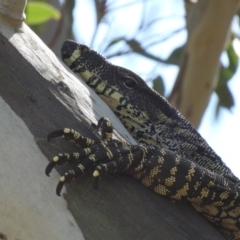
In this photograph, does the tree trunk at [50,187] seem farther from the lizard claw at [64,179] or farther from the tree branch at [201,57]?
the tree branch at [201,57]

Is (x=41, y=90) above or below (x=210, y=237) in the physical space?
above

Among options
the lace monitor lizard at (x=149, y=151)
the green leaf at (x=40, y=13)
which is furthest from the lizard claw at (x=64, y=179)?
the green leaf at (x=40, y=13)

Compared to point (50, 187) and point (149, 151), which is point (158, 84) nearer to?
point (149, 151)

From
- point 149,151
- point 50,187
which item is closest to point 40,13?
point 149,151

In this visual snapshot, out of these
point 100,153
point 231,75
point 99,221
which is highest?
point 231,75

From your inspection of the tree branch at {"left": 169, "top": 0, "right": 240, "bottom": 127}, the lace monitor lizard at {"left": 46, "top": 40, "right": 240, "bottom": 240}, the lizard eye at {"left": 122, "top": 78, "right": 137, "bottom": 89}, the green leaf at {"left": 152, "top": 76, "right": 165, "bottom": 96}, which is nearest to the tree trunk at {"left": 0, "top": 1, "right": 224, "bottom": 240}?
the lace monitor lizard at {"left": 46, "top": 40, "right": 240, "bottom": 240}

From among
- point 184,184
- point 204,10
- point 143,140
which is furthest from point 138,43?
point 184,184

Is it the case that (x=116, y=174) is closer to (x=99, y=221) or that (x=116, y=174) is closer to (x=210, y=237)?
(x=99, y=221)

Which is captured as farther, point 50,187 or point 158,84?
point 158,84
